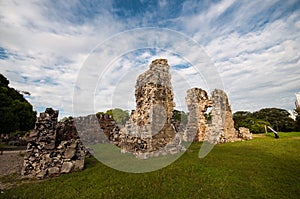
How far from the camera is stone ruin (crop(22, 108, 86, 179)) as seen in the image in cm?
847

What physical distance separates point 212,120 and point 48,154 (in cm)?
1818

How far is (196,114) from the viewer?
77.6 feet

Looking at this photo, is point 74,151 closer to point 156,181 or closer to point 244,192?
point 156,181

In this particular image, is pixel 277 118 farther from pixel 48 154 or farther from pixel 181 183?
pixel 48 154

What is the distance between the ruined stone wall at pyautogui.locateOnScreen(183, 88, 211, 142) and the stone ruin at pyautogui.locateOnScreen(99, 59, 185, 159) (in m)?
9.48

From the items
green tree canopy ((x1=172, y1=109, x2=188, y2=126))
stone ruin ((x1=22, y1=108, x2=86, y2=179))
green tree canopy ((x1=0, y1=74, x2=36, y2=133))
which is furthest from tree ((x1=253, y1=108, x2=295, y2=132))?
green tree canopy ((x1=0, y1=74, x2=36, y2=133))

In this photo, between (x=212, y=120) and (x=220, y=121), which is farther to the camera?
(x=212, y=120)

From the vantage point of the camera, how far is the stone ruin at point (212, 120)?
2177 cm

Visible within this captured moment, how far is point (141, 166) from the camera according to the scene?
30.2 ft

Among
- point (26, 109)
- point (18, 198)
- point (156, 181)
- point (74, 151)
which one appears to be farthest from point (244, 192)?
point (26, 109)

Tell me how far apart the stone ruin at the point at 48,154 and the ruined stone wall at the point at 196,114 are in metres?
15.4

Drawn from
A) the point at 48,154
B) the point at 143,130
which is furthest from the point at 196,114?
the point at 48,154

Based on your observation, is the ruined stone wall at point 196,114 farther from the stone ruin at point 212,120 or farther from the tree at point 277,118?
the tree at point 277,118

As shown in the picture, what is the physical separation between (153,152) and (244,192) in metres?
6.79
